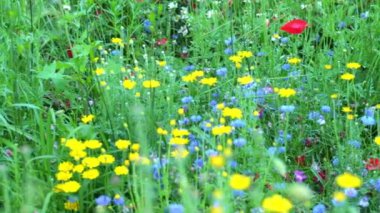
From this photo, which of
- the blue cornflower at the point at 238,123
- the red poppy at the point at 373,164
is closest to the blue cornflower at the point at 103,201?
the blue cornflower at the point at 238,123

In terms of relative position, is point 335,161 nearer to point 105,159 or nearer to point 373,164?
point 373,164

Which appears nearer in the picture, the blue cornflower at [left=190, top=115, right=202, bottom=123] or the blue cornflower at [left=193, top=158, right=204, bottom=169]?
the blue cornflower at [left=193, top=158, right=204, bottom=169]

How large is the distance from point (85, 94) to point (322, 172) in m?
0.92

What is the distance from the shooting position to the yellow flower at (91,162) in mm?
2020

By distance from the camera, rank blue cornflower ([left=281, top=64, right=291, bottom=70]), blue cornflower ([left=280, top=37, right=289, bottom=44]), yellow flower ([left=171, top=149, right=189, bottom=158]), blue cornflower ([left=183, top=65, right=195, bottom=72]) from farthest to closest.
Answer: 1. blue cornflower ([left=280, top=37, right=289, bottom=44])
2. blue cornflower ([left=183, top=65, right=195, bottom=72])
3. blue cornflower ([left=281, top=64, right=291, bottom=70])
4. yellow flower ([left=171, top=149, right=189, bottom=158])

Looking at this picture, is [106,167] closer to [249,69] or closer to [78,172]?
[78,172]

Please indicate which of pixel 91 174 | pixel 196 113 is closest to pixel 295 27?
pixel 196 113

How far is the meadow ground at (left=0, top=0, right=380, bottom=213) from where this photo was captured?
1.96 meters

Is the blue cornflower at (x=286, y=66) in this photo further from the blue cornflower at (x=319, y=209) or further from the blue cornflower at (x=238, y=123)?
the blue cornflower at (x=319, y=209)

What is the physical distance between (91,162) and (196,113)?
0.59 metres

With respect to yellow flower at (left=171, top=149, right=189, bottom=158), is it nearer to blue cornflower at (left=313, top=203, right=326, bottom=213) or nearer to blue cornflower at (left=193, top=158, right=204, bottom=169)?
blue cornflower at (left=193, top=158, right=204, bottom=169)

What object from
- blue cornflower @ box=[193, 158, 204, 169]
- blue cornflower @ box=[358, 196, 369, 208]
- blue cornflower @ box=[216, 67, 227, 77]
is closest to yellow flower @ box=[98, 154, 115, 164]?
blue cornflower @ box=[193, 158, 204, 169]

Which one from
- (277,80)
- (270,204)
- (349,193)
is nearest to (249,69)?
(277,80)

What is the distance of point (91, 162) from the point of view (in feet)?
6.66
